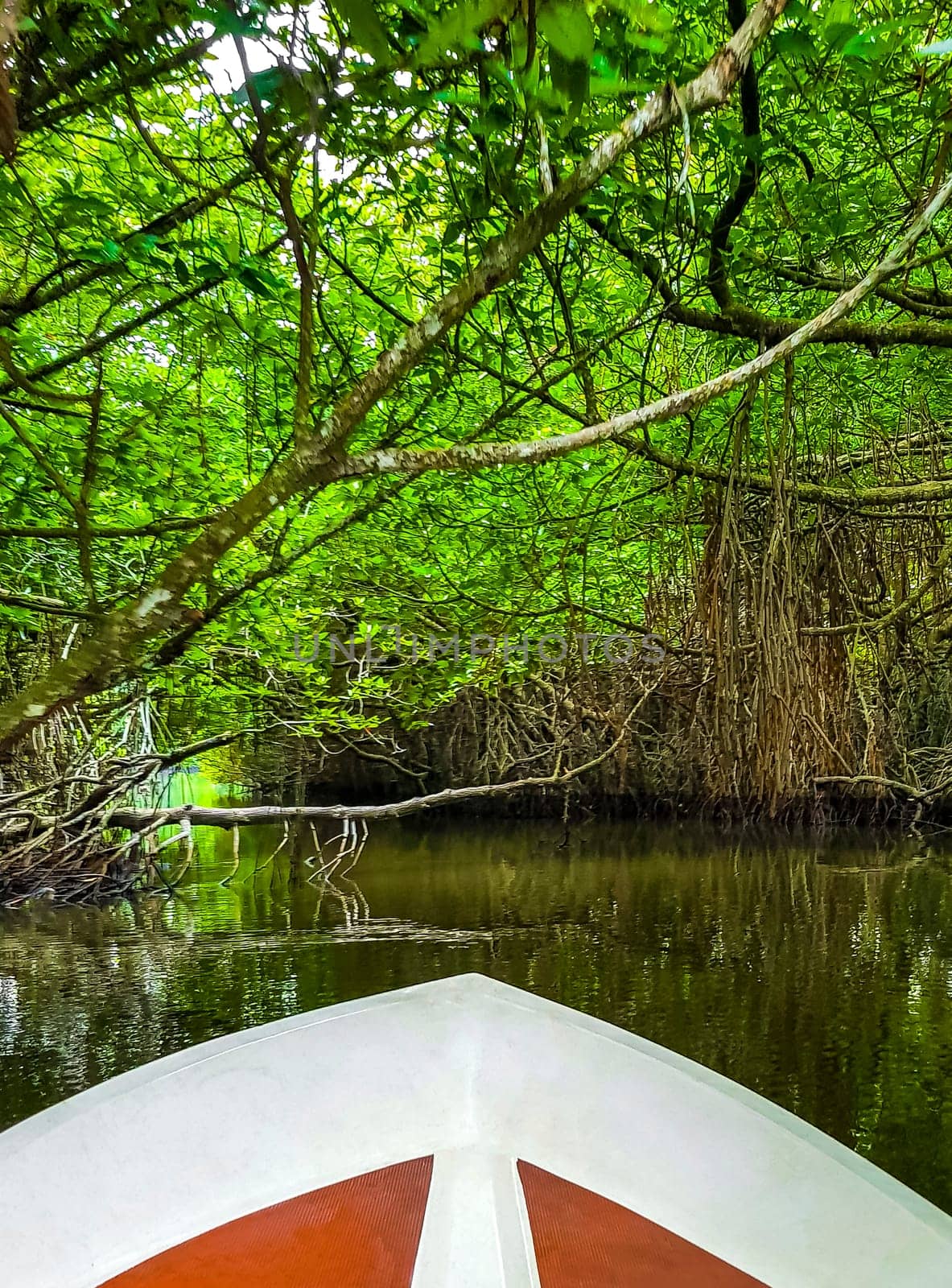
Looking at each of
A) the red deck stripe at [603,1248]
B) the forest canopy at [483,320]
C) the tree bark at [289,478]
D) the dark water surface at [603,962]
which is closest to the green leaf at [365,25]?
the forest canopy at [483,320]

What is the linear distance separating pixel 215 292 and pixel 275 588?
1845mm

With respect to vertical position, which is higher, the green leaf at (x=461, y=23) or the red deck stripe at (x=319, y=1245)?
the green leaf at (x=461, y=23)

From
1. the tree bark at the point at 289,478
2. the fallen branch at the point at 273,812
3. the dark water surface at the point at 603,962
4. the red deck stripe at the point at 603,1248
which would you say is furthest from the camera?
the fallen branch at the point at 273,812

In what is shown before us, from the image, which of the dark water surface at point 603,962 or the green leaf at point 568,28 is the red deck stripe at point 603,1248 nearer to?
the dark water surface at point 603,962

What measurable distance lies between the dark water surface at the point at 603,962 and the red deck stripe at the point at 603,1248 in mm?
1384

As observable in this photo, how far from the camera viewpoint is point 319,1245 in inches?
56.2

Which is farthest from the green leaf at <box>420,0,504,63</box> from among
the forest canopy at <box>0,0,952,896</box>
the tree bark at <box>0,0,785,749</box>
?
the tree bark at <box>0,0,785,749</box>

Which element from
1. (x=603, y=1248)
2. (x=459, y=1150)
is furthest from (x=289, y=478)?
(x=603, y=1248)

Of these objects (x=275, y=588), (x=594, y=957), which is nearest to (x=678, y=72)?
(x=275, y=588)

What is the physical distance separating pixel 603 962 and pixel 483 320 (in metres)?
3.14

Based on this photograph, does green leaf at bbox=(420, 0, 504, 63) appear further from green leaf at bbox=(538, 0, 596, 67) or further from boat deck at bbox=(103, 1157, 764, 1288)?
boat deck at bbox=(103, 1157, 764, 1288)

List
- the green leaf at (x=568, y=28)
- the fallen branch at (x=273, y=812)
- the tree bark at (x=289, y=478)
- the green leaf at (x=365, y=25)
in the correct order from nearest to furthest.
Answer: the green leaf at (x=365, y=25) → the green leaf at (x=568, y=28) → the tree bark at (x=289, y=478) → the fallen branch at (x=273, y=812)

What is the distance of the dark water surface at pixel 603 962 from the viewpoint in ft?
10.7

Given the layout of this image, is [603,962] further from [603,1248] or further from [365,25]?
[365,25]
